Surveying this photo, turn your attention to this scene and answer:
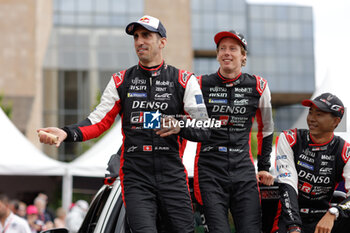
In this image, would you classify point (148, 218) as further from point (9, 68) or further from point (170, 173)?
point (9, 68)

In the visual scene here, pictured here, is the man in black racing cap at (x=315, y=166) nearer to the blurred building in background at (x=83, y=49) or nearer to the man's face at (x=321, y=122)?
the man's face at (x=321, y=122)

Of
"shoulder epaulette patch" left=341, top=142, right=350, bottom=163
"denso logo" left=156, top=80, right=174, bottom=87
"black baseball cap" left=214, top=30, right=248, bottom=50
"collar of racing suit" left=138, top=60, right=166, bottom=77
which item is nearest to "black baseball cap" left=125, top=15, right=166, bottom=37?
"collar of racing suit" left=138, top=60, right=166, bottom=77

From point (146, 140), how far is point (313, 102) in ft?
4.01

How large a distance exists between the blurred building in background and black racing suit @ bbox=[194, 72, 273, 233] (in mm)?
15732

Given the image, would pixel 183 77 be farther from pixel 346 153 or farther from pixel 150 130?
pixel 346 153

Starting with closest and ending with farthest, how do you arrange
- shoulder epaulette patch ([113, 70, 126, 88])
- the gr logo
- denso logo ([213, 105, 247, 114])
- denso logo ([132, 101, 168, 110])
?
the gr logo < denso logo ([132, 101, 168, 110]) < shoulder epaulette patch ([113, 70, 126, 88]) < denso logo ([213, 105, 247, 114])

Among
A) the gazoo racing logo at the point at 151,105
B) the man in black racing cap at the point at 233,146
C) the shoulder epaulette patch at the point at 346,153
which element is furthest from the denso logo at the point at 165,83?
the shoulder epaulette patch at the point at 346,153

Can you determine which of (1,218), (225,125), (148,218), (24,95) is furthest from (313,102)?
(24,95)

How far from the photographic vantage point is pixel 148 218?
9.43 ft

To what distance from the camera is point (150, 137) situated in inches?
118

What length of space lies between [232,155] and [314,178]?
0.58 meters

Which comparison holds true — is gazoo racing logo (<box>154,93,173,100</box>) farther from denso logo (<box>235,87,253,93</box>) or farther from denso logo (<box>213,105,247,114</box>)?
denso logo (<box>235,87,253,93</box>)

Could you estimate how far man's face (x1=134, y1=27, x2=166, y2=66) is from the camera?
313 centimetres

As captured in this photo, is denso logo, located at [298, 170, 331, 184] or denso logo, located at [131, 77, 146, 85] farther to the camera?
denso logo, located at [298, 170, 331, 184]
